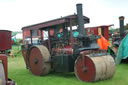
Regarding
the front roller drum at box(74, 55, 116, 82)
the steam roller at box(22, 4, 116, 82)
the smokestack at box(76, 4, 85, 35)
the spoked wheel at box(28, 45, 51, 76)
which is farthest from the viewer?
the spoked wheel at box(28, 45, 51, 76)

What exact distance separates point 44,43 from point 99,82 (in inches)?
116

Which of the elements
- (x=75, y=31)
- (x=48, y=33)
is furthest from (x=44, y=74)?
(x=75, y=31)

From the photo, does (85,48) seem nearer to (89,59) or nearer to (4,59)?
(89,59)

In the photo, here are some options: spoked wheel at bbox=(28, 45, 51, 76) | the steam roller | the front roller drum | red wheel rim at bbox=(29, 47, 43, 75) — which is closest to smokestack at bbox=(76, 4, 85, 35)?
the steam roller

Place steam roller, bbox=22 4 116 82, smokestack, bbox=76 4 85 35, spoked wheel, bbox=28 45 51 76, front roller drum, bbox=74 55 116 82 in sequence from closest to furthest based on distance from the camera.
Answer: front roller drum, bbox=74 55 116 82 → steam roller, bbox=22 4 116 82 → smokestack, bbox=76 4 85 35 → spoked wheel, bbox=28 45 51 76

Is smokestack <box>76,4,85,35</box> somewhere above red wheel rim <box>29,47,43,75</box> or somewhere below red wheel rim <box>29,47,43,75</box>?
above

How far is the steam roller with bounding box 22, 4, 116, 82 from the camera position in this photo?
534 cm

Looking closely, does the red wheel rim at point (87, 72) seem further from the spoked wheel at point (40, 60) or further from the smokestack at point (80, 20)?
the spoked wheel at point (40, 60)

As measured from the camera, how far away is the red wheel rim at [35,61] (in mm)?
6709

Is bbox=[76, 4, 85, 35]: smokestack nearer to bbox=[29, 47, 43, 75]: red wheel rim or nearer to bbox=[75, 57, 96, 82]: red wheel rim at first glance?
bbox=[75, 57, 96, 82]: red wheel rim

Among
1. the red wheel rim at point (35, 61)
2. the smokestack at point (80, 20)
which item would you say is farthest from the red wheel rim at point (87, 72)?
the red wheel rim at point (35, 61)

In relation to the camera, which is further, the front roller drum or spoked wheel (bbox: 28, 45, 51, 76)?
spoked wheel (bbox: 28, 45, 51, 76)

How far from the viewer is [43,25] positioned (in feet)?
23.1

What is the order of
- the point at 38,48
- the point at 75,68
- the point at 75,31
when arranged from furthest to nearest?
the point at 75,31 < the point at 38,48 < the point at 75,68
